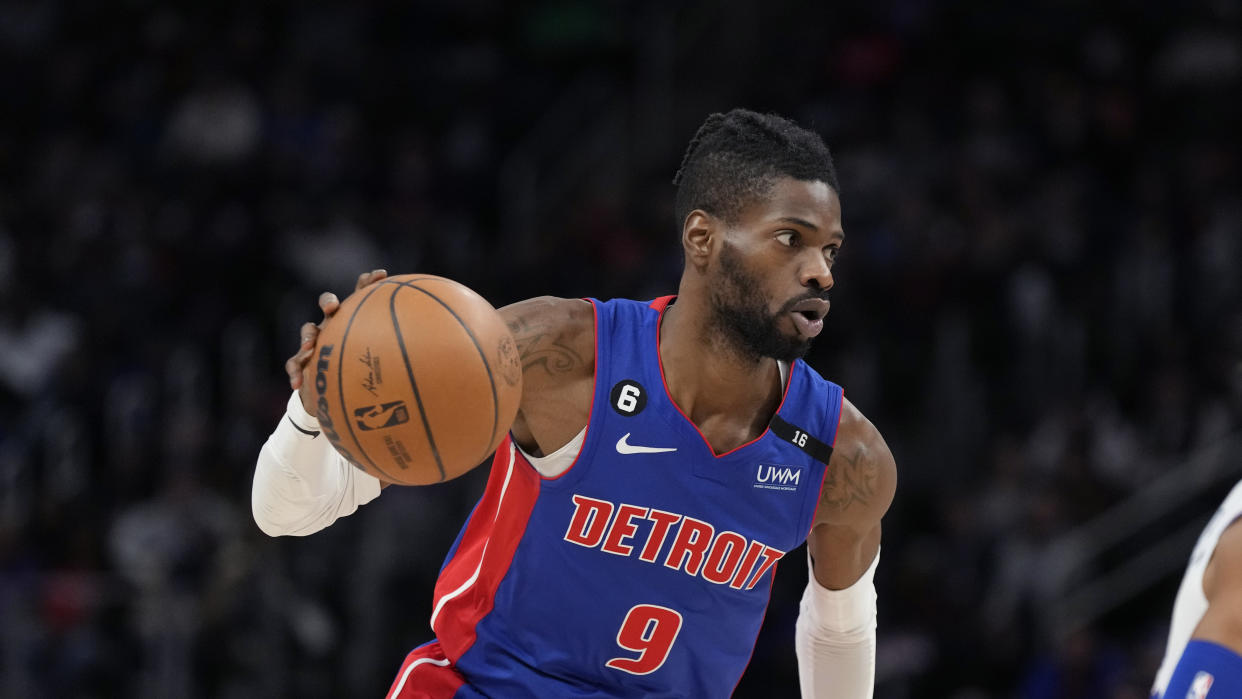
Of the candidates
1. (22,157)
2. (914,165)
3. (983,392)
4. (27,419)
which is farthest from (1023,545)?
(22,157)

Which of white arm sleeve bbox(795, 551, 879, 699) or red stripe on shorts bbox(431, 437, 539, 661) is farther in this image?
white arm sleeve bbox(795, 551, 879, 699)

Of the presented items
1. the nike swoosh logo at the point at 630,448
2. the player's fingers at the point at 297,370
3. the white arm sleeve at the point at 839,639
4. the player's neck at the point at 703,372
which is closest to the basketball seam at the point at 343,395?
the player's fingers at the point at 297,370

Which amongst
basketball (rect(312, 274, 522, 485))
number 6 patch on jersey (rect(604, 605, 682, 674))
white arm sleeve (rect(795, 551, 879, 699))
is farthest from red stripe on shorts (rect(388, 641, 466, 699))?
white arm sleeve (rect(795, 551, 879, 699))

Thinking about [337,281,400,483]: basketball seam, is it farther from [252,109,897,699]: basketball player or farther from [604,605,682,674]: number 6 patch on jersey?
[604,605,682,674]: number 6 patch on jersey

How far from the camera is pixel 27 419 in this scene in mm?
8719

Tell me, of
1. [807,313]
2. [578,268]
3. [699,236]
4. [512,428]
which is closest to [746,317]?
[807,313]

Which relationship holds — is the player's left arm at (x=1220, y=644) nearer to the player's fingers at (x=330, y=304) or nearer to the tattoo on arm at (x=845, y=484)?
the tattoo on arm at (x=845, y=484)

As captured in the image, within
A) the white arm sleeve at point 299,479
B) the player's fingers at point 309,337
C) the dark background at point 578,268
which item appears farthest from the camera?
the dark background at point 578,268

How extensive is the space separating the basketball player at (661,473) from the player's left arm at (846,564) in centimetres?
1

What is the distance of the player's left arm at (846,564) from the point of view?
3.64 m

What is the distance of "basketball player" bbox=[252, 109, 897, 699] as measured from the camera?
3.40 metres

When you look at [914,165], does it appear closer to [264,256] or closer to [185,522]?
[264,256]

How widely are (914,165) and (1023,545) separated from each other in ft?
10.9

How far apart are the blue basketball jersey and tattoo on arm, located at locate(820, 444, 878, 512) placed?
0.17 ft
